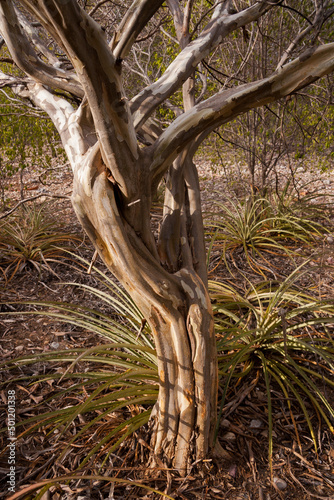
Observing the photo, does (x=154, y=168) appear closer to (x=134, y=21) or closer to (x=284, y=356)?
(x=134, y=21)

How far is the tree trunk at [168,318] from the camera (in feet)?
3.29

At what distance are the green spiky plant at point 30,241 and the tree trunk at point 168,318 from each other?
5.89 ft

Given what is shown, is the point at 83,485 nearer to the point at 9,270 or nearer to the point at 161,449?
the point at 161,449

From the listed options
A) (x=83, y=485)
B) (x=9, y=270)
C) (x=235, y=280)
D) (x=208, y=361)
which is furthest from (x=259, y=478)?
(x=9, y=270)

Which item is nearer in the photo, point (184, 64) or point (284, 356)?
point (184, 64)

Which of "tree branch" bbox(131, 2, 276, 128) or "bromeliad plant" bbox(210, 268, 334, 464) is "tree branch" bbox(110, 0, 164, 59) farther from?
"bromeliad plant" bbox(210, 268, 334, 464)

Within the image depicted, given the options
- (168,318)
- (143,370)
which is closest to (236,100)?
(168,318)

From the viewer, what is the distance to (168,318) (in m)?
1.16

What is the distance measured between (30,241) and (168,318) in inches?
94.0

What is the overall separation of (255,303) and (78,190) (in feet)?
5.59

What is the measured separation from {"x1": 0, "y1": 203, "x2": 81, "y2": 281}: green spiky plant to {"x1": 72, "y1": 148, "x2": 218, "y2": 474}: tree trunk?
1.79m

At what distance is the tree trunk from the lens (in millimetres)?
1002

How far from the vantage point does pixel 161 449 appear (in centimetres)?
134

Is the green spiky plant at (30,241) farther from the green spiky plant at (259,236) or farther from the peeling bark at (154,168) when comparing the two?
the peeling bark at (154,168)
